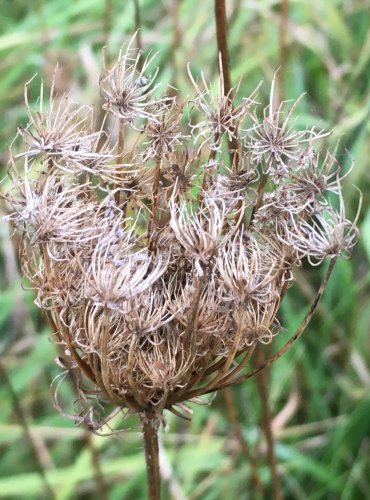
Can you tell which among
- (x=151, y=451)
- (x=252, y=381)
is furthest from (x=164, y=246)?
(x=252, y=381)

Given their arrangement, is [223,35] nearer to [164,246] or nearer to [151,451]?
[164,246]

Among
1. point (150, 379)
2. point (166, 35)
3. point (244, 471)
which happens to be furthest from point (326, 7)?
point (150, 379)

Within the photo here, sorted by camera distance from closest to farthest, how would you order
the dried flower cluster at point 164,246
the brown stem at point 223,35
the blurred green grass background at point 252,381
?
the dried flower cluster at point 164,246
the brown stem at point 223,35
the blurred green grass background at point 252,381

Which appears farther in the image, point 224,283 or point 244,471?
point 244,471

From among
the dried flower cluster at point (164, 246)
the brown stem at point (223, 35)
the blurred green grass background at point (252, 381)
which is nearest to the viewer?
the dried flower cluster at point (164, 246)

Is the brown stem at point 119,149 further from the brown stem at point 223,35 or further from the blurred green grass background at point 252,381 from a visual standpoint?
the blurred green grass background at point 252,381

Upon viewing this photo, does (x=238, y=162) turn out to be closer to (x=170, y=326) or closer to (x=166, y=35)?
(x=170, y=326)

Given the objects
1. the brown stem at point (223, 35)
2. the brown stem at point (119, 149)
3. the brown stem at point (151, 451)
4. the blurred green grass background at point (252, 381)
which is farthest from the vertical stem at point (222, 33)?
the blurred green grass background at point (252, 381)
